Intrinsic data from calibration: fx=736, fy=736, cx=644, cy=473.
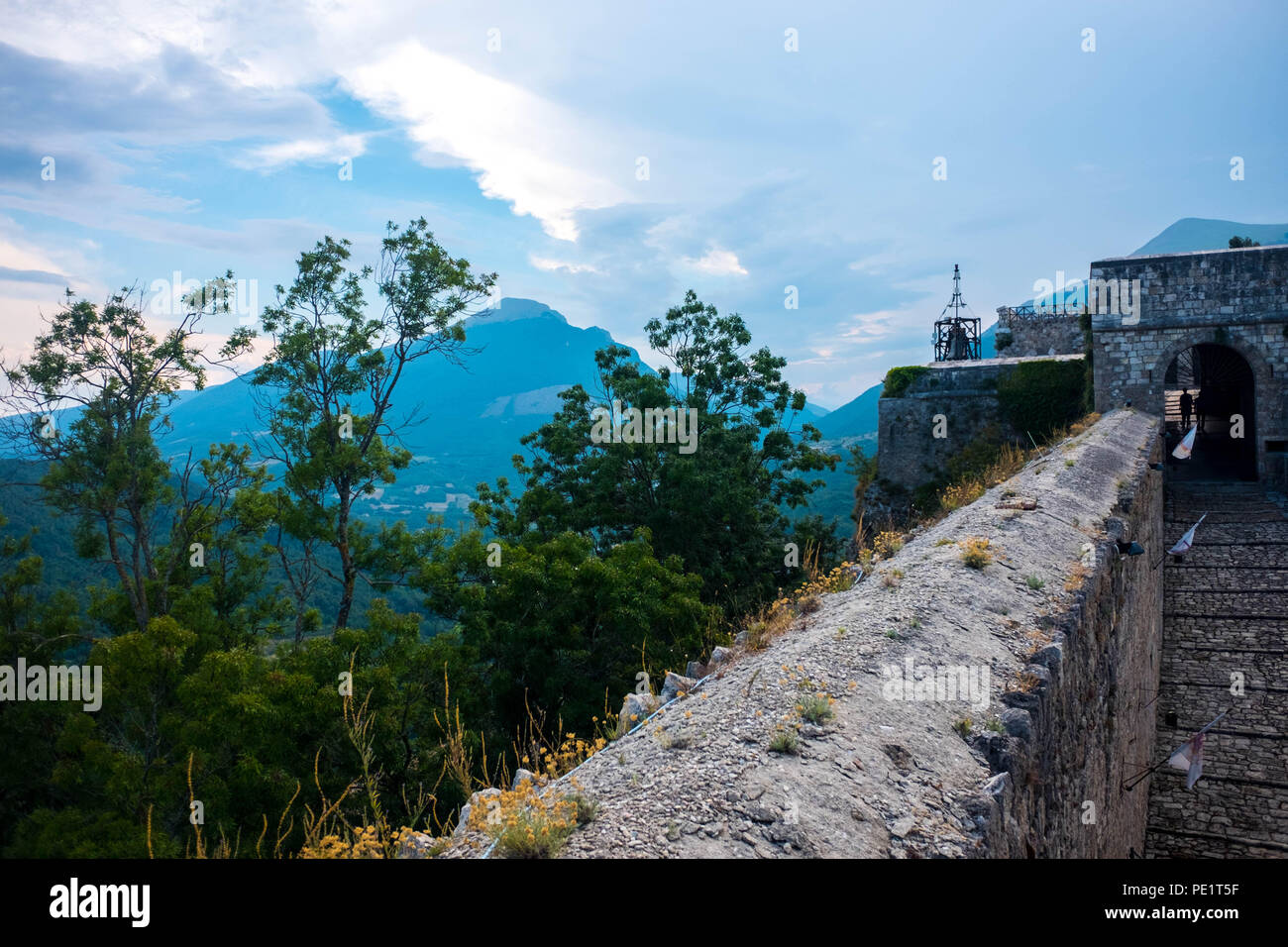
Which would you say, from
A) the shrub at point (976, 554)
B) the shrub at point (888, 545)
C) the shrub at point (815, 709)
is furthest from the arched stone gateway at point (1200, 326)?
the shrub at point (815, 709)

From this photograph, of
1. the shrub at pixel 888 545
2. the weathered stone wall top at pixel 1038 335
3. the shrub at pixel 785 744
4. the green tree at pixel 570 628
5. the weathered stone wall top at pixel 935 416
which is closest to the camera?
the shrub at pixel 785 744

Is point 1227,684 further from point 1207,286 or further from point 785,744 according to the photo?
point 785,744

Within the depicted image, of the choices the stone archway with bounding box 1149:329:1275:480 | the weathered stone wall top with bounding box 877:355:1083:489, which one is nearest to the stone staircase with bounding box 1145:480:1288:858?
the stone archway with bounding box 1149:329:1275:480

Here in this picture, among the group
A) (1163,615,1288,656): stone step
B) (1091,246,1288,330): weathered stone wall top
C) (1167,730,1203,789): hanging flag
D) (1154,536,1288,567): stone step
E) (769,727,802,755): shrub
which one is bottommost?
(1167,730,1203,789): hanging flag

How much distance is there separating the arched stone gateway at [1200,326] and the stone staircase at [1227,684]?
330cm

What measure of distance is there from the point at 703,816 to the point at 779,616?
10.4ft

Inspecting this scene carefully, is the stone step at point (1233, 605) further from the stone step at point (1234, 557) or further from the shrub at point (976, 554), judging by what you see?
the shrub at point (976, 554)

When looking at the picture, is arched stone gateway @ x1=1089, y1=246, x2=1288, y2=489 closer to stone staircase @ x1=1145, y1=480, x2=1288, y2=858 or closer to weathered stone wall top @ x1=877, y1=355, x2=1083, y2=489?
weathered stone wall top @ x1=877, y1=355, x2=1083, y2=489

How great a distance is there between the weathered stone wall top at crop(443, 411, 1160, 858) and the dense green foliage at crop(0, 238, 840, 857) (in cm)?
315

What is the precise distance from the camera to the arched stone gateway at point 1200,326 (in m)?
17.5

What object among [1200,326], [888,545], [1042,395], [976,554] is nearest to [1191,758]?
[888,545]

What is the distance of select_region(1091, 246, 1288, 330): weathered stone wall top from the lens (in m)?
17.4
